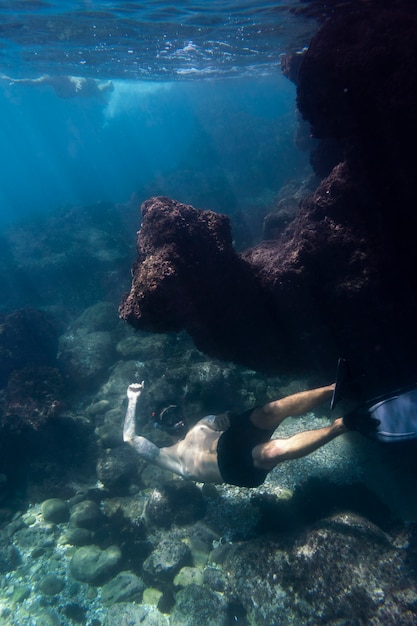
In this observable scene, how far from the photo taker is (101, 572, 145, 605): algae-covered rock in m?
5.54

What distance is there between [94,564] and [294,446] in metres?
4.33

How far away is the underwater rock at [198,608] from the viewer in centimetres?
490

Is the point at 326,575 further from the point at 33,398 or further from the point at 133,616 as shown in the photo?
the point at 33,398

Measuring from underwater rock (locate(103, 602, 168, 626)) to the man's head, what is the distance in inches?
107

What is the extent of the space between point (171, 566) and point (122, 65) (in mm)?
26132

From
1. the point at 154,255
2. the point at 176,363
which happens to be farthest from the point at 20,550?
the point at 154,255

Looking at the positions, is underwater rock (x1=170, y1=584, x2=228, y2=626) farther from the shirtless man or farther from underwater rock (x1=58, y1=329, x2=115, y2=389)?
underwater rock (x1=58, y1=329, x2=115, y2=389)

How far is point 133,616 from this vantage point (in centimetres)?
522

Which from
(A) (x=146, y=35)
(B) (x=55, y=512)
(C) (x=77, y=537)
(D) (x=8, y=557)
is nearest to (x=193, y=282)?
(C) (x=77, y=537)

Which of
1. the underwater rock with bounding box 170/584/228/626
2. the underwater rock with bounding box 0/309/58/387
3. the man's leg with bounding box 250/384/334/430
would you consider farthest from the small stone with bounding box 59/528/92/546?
the underwater rock with bounding box 0/309/58/387

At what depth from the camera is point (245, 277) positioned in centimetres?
522

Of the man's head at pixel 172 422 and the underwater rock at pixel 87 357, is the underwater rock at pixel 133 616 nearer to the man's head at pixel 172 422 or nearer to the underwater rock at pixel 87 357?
the man's head at pixel 172 422

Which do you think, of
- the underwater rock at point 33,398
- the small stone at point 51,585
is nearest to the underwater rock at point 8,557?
the small stone at point 51,585

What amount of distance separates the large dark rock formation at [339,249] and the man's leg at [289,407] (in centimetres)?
99
